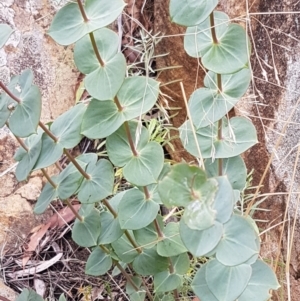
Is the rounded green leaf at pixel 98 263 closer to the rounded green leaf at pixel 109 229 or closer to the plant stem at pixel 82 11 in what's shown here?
the rounded green leaf at pixel 109 229

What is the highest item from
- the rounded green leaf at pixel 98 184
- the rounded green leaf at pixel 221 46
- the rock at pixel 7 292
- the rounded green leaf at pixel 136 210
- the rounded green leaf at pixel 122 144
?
the rounded green leaf at pixel 221 46

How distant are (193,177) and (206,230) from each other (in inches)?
3.6

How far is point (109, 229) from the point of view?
1.04 metres

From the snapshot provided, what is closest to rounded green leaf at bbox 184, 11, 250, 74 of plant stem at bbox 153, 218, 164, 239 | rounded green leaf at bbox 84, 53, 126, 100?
rounded green leaf at bbox 84, 53, 126, 100

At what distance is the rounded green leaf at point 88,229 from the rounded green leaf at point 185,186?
14.5 inches

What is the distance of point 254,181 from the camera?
138 cm

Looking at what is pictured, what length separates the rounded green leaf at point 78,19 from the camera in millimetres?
756

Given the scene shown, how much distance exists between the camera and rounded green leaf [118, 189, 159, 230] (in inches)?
36.4

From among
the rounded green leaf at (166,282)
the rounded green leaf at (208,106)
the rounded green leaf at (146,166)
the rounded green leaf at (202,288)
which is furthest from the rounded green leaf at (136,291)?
the rounded green leaf at (208,106)

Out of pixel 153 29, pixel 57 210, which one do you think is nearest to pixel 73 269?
pixel 57 210

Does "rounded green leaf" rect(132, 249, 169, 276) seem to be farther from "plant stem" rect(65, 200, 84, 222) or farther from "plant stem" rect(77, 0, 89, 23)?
"plant stem" rect(77, 0, 89, 23)

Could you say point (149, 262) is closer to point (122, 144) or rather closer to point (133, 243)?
point (133, 243)

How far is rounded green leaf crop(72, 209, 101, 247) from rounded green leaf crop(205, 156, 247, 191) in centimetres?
26

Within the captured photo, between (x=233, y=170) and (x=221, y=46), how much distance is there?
9.6 inches
